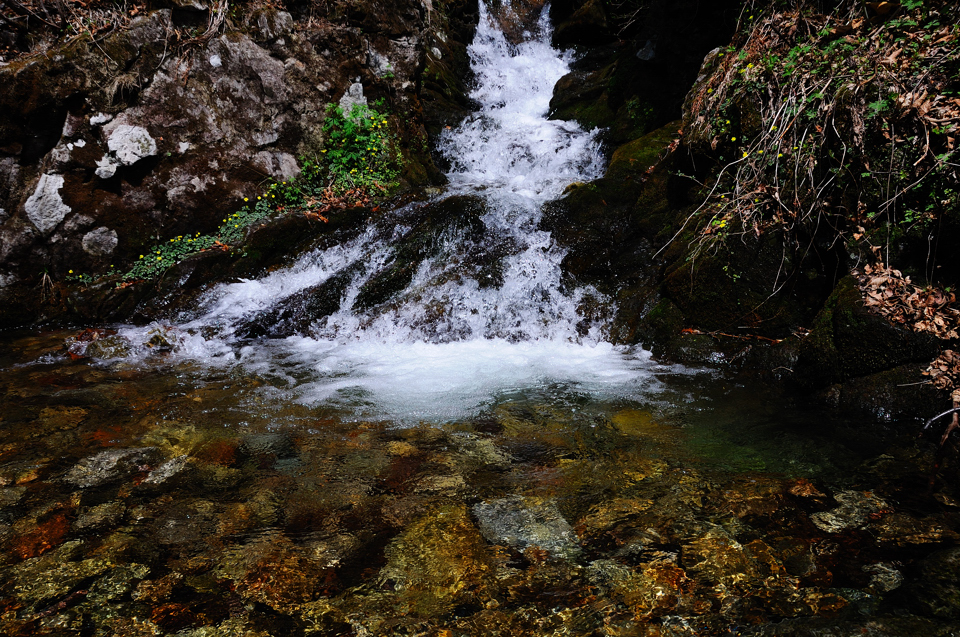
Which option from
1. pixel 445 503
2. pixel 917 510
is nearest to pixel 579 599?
pixel 445 503

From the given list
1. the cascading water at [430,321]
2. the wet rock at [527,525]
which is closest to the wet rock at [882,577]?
the wet rock at [527,525]

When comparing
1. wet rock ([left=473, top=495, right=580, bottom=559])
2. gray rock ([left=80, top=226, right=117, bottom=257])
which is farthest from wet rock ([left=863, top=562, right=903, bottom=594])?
gray rock ([left=80, top=226, right=117, bottom=257])

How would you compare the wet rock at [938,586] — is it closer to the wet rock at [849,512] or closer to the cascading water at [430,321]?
the wet rock at [849,512]

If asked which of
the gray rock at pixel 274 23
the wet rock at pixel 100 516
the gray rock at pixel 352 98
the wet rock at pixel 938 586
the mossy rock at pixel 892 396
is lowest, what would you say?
the wet rock at pixel 938 586

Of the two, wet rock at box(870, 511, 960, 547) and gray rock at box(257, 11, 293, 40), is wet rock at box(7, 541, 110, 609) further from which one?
gray rock at box(257, 11, 293, 40)

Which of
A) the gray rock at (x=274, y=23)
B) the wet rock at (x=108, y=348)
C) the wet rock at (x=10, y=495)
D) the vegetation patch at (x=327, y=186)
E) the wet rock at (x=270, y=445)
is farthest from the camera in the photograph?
the gray rock at (x=274, y=23)

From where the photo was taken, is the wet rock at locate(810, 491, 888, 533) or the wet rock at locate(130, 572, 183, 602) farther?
the wet rock at locate(810, 491, 888, 533)

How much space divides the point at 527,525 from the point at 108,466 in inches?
106

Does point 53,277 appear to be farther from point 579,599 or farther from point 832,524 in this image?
point 832,524

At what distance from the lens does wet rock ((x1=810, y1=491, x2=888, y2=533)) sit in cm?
232

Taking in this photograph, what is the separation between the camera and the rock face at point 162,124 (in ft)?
21.9

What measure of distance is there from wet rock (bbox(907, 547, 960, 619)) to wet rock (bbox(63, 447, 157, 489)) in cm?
402

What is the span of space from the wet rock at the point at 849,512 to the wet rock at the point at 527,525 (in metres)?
1.26

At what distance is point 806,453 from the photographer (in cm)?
309
